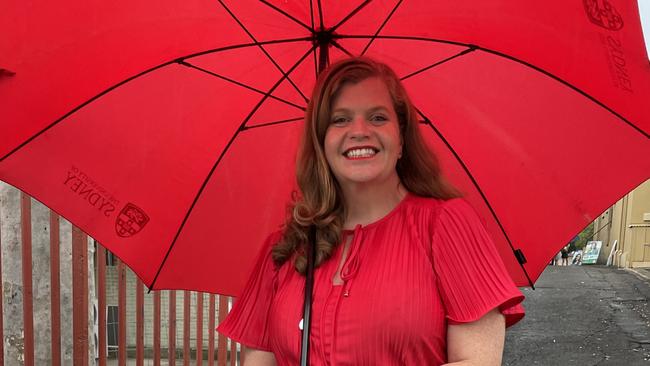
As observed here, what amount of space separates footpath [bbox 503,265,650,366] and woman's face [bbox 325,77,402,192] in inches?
300

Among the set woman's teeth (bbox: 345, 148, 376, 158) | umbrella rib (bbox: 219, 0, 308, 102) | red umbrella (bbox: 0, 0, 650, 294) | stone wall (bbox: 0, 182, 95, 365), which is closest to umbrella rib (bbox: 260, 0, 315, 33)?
red umbrella (bbox: 0, 0, 650, 294)

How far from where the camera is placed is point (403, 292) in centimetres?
188

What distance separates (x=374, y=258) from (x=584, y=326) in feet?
34.4

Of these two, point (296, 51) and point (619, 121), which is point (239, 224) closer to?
point (296, 51)

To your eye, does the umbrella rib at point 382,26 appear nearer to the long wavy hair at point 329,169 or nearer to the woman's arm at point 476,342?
the long wavy hair at point 329,169

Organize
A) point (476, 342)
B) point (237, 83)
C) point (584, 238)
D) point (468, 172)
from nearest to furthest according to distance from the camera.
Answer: point (476, 342) → point (237, 83) → point (468, 172) → point (584, 238)

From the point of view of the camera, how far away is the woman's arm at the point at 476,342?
186 centimetres

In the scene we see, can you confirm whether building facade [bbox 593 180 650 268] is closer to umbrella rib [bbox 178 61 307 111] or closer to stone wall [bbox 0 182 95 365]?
stone wall [bbox 0 182 95 365]

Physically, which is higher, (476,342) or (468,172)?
(468,172)

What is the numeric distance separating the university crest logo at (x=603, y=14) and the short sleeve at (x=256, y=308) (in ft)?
4.01

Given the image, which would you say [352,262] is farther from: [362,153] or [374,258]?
[362,153]

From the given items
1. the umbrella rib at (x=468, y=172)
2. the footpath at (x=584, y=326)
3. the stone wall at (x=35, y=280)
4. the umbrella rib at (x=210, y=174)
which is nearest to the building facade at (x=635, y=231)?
the footpath at (x=584, y=326)

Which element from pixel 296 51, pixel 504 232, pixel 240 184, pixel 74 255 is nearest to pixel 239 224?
pixel 240 184

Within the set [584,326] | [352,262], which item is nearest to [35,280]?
[352,262]
